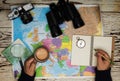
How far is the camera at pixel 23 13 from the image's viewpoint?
1.36m

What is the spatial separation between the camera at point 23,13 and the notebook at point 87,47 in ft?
0.68

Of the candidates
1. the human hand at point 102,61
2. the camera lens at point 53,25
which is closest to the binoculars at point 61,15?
the camera lens at point 53,25

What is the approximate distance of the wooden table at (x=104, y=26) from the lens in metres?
1.40

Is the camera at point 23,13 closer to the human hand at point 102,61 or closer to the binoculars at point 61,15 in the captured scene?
the binoculars at point 61,15

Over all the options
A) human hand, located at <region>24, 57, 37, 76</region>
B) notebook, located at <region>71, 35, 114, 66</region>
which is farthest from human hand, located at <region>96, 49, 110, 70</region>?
human hand, located at <region>24, 57, 37, 76</region>

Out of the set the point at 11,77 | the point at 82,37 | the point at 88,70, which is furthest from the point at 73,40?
the point at 11,77

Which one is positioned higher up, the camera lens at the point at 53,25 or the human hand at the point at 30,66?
the camera lens at the point at 53,25

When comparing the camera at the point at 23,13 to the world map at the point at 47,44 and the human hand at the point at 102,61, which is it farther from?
the human hand at the point at 102,61

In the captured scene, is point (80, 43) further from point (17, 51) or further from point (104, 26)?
point (17, 51)

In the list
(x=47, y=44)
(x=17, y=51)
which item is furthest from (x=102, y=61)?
(x=17, y=51)

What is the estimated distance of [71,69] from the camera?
1419 mm

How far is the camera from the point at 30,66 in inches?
54.8

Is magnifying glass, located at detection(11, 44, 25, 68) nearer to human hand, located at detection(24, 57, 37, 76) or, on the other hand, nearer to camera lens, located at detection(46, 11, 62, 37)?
human hand, located at detection(24, 57, 37, 76)

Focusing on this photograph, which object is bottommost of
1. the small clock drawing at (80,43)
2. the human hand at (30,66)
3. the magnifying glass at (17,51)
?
the human hand at (30,66)
